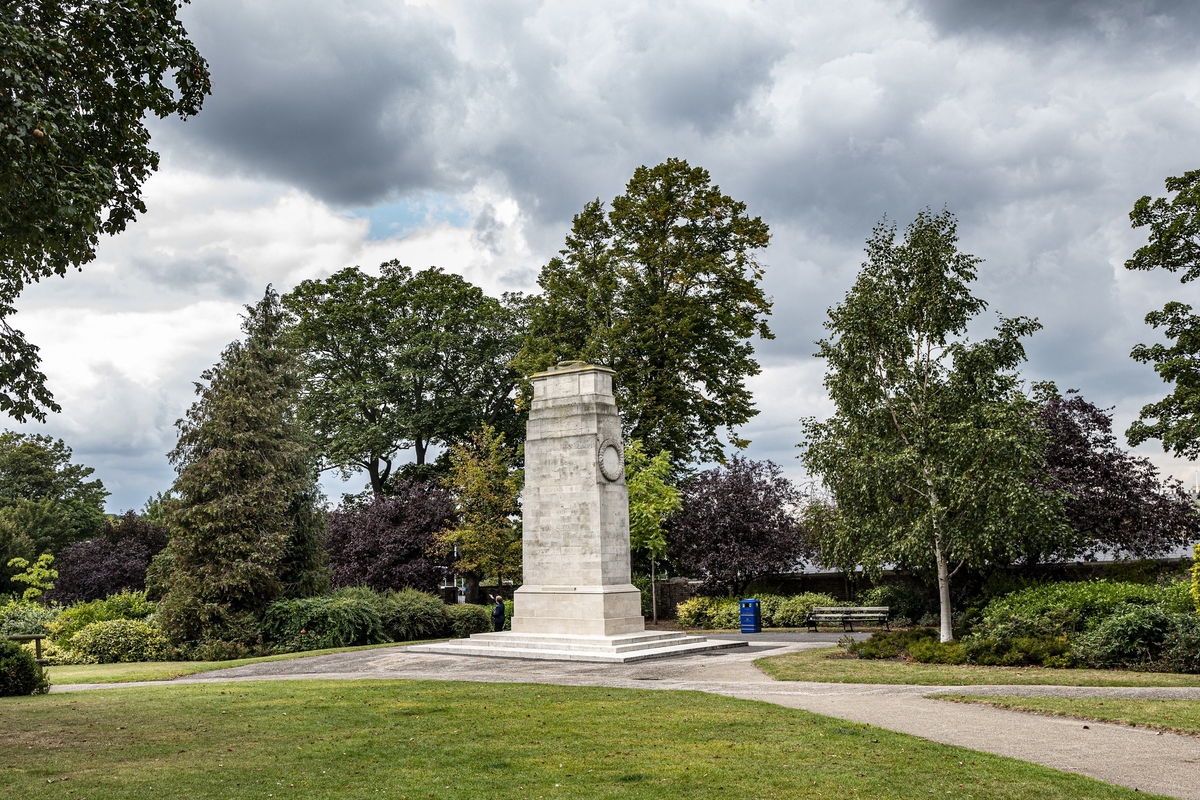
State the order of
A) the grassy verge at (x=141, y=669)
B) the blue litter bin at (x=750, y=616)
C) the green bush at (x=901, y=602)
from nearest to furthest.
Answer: the grassy verge at (x=141, y=669)
the blue litter bin at (x=750, y=616)
the green bush at (x=901, y=602)

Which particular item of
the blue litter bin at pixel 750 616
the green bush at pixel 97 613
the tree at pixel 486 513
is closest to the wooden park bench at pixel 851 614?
the blue litter bin at pixel 750 616

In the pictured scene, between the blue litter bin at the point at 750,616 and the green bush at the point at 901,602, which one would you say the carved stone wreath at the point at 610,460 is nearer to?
the blue litter bin at the point at 750,616

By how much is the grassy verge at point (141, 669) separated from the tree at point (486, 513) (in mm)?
8213

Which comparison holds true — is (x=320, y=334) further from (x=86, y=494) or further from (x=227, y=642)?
(x=86, y=494)

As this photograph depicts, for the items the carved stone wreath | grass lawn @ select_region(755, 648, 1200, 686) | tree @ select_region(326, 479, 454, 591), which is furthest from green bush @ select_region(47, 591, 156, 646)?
grass lawn @ select_region(755, 648, 1200, 686)

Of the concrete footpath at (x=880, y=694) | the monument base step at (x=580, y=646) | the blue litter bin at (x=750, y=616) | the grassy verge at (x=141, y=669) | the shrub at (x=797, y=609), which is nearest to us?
the concrete footpath at (x=880, y=694)

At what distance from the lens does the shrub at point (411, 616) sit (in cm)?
2741

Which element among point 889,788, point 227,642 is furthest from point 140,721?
point 227,642

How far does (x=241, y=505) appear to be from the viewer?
82.8ft

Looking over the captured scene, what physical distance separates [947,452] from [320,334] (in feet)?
99.6

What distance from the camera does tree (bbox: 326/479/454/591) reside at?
3478cm

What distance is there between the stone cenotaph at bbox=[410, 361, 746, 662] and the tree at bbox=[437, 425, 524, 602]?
947cm

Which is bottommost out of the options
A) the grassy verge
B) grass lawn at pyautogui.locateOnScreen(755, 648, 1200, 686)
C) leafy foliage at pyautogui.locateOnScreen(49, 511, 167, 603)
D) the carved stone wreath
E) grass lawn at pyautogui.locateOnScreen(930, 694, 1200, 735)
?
the grassy verge

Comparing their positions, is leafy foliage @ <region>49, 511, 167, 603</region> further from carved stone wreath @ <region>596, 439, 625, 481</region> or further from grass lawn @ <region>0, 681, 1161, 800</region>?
grass lawn @ <region>0, 681, 1161, 800</region>
